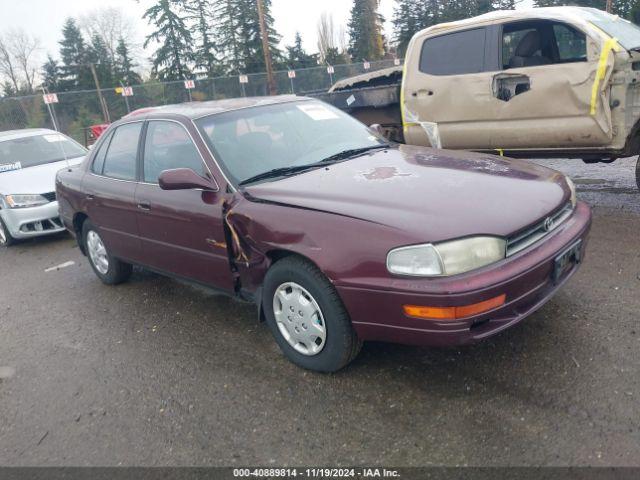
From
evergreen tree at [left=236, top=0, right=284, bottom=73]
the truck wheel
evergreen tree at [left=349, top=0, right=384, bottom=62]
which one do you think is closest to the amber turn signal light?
the truck wheel

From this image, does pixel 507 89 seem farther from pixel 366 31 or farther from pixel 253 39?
pixel 366 31

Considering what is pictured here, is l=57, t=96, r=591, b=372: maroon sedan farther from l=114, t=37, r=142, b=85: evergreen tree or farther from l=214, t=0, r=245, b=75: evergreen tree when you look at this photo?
l=114, t=37, r=142, b=85: evergreen tree

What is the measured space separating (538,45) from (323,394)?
16.4 feet

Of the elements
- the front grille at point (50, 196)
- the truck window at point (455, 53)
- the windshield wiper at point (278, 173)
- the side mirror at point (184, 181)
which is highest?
the truck window at point (455, 53)

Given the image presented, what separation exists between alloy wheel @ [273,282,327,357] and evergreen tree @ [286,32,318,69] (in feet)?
135

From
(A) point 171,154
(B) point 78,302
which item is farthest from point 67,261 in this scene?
(A) point 171,154

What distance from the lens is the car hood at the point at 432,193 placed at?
101 inches

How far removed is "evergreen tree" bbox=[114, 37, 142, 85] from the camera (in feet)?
144

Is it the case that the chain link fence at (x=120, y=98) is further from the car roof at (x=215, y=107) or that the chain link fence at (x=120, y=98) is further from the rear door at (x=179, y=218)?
the rear door at (x=179, y=218)

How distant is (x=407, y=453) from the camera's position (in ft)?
7.85

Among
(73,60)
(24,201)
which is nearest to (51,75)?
(73,60)

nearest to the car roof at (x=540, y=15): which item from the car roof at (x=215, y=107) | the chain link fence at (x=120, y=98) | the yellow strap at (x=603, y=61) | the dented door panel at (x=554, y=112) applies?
the yellow strap at (x=603, y=61)

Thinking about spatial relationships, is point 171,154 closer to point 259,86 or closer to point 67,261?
point 67,261

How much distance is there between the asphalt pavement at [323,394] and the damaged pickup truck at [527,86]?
1.53 m
